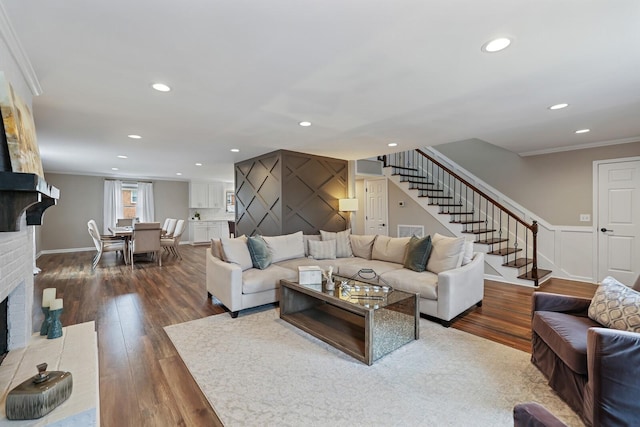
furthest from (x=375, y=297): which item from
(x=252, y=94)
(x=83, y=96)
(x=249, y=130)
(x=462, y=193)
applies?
(x=462, y=193)

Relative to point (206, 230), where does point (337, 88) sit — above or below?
above

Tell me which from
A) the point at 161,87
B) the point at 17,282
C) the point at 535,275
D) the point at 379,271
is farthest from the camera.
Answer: the point at 535,275

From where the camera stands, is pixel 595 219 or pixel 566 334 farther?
pixel 595 219

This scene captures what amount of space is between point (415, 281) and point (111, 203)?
9334mm

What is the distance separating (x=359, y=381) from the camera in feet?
6.93

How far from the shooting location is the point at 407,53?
77.9 inches

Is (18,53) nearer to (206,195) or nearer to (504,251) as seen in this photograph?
(504,251)

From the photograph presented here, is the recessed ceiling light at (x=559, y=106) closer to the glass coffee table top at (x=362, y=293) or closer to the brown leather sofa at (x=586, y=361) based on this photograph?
the brown leather sofa at (x=586, y=361)

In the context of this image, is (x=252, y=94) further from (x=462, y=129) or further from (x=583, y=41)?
(x=462, y=129)

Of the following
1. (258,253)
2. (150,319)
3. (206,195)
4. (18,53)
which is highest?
(18,53)

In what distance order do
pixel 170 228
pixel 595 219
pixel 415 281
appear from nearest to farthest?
1. pixel 415 281
2. pixel 595 219
3. pixel 170 228

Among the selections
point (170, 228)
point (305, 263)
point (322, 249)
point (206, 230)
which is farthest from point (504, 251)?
point (206, 230)

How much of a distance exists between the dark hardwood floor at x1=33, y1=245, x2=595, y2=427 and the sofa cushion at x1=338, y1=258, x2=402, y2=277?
1.07 meters

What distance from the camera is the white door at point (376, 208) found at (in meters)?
6.93
